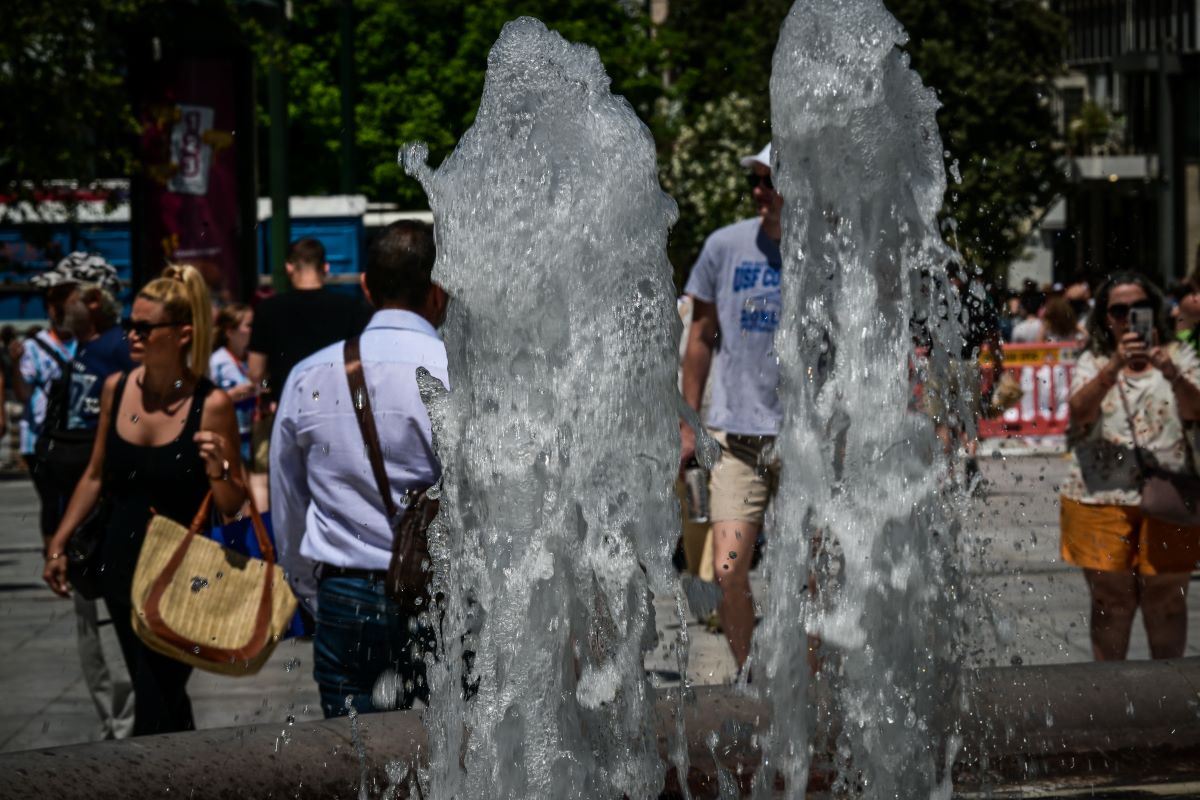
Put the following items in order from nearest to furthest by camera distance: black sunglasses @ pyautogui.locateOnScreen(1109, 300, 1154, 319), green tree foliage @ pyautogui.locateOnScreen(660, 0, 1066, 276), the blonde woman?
1. the blonde woman
2. black sunglasses @ pyautogui.locateOnScreen(1109, 300, 1154, 319)
3. green tree foliage @ pyautogui.locateOnScreen(660, 0, 1066, 276)

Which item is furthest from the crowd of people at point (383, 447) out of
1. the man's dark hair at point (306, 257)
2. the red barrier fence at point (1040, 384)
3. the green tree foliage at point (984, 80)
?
the green tree foliage at point (984, 80)

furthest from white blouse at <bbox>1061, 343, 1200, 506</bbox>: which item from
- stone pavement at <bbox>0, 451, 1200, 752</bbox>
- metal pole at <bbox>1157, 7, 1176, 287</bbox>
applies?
metal pole at <bbox>1157, 7, 1176, 287</bbox>

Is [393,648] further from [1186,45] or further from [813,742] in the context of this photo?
[1186,45]

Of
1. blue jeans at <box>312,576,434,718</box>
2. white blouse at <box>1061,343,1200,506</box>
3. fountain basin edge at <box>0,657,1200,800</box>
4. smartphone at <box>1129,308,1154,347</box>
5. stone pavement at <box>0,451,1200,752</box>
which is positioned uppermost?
smartphone at <box>1129,308,1154,347</box>

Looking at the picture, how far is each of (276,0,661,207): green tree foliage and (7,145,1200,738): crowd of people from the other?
32.8 metres

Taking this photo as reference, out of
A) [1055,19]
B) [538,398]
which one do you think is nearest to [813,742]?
[538,398]

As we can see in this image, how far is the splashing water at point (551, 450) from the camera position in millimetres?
4008

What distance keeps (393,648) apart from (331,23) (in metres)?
39.5

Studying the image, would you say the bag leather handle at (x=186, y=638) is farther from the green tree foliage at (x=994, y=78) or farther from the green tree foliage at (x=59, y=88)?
the green tree foliage at (x=994, y=78)

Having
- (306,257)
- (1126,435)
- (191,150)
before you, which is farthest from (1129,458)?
(191,150)

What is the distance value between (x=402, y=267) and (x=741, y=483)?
2073 millimetres

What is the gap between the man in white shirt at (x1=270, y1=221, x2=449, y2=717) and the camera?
14.8 feet

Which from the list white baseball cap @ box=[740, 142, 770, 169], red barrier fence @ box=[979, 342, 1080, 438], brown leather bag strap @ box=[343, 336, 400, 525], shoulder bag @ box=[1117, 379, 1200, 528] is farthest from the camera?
red barrier fence @ box=[979, 342, 1080, 438]

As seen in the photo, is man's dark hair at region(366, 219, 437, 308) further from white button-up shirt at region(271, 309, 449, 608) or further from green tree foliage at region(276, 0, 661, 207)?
green tree foliage at region(276, 0, 661, 207)
